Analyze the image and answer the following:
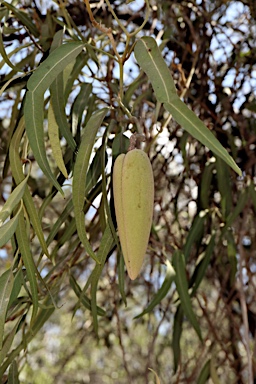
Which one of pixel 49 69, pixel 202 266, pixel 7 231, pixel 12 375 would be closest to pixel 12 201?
pixel 7 231

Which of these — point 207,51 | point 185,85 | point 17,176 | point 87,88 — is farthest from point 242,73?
point 17,176

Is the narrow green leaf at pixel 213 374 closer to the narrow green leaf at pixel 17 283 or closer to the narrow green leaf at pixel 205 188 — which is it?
the narrow green leaf at pixel 205 188

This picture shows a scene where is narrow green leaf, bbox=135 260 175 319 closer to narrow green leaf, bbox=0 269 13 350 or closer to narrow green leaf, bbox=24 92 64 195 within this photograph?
narrow green leaf, bbox=0 269 13 350

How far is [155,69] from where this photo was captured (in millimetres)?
647

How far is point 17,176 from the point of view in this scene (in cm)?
79

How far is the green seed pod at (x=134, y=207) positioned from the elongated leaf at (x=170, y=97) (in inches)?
2.3

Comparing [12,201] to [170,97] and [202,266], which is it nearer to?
[170,97]

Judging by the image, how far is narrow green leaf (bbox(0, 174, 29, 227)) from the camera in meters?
0.68

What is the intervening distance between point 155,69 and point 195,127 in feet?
0.31

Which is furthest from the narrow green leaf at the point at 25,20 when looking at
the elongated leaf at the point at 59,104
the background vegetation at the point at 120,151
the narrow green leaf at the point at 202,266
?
the narrow green leaf at the point at 202,266

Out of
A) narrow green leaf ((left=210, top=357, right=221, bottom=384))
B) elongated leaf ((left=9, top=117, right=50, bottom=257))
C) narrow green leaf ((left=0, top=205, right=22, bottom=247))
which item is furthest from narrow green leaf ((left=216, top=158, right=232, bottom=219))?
narrow green leaf ((left=0, top=205, right=22, bottom=247))

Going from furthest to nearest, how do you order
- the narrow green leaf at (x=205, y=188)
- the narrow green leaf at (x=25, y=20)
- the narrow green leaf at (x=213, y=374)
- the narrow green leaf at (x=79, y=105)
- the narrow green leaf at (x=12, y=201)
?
the narrow green leaf at (x=205, y=188) → the narrow green leaf at (x=213, y=374) → the narrow green leaf at (x=25, y=20) → the narrow green leaf at (x=79, y=105) → the narrow green leaf at (x=12, y=201)

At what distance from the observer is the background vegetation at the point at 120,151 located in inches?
28.5

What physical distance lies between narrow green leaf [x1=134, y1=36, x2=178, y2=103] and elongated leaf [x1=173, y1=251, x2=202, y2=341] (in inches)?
21.9
